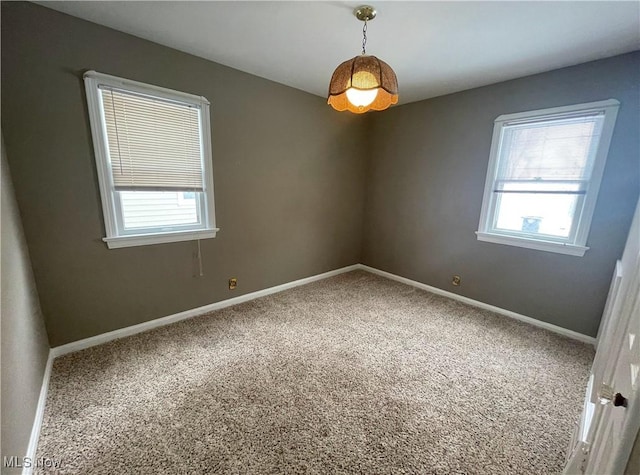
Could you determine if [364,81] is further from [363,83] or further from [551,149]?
[551,149]

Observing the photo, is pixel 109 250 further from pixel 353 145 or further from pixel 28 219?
pixel 353 145

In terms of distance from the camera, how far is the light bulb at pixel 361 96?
5.14 ft

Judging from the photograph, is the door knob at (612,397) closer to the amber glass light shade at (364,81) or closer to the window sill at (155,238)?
the amber glass light shade at (364,81)

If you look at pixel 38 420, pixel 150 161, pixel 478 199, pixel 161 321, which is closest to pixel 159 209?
pixel 150 161

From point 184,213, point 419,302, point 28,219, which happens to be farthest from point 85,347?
point 419,302

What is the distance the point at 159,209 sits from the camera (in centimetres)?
243

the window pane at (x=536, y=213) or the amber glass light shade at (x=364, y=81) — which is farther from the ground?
the amber glass light shade at (x=364, y=81)

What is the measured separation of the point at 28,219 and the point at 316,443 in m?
2.43

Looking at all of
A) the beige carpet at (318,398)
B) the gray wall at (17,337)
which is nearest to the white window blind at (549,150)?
the beige carpet at (318,398)

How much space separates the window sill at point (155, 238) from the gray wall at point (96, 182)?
0.19ft

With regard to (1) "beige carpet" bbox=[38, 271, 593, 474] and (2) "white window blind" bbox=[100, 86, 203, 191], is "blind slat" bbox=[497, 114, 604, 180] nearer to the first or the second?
(1) "beige carpet" bbox=[38, 271, 593, 474]

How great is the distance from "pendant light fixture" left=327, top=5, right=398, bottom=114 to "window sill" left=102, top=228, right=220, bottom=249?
1814mm

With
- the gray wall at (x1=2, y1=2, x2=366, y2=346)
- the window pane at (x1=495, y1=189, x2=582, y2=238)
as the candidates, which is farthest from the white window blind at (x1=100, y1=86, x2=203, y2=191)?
the window pane at (x1=495, y1=189, x2=582, y2=238)

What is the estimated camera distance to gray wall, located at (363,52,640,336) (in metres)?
2.20
